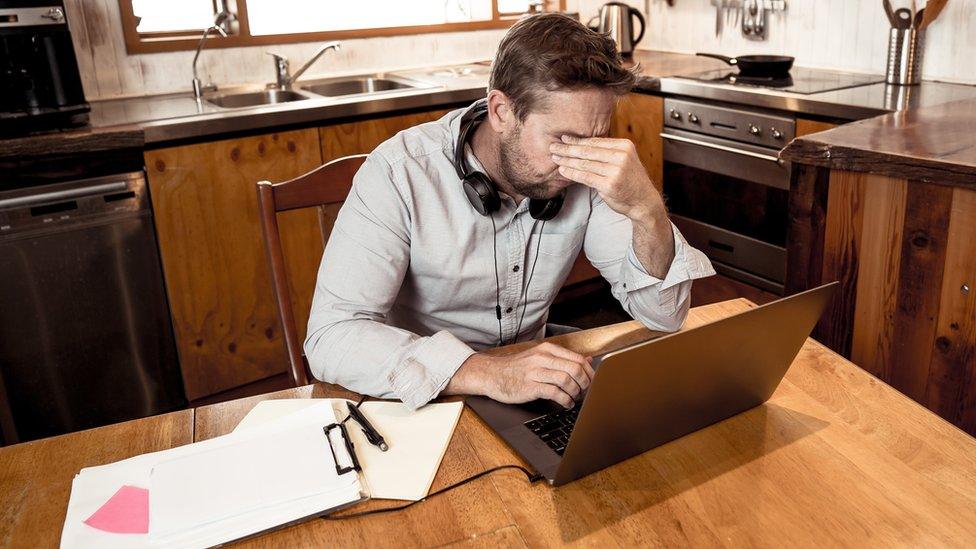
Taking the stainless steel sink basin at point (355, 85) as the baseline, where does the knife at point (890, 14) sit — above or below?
above

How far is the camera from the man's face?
1.29 meters

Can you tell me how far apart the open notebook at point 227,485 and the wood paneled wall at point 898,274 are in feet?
4.25

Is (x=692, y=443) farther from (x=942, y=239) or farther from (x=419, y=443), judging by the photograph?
(x=942, y=239)

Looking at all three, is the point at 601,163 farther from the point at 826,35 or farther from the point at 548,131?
the point at 826,35

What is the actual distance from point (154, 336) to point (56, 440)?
4.92ft

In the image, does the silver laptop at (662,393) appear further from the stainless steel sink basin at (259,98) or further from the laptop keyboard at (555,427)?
the stainless steel sink basin at (259,98)

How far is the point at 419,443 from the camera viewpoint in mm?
1010

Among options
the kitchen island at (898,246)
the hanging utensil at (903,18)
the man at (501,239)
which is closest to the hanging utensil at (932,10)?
the hanging utensil at (903,18)

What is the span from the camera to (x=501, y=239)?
148 cm

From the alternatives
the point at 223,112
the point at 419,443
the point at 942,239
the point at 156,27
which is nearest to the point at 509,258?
the point at 419,443

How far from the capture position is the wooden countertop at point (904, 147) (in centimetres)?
158

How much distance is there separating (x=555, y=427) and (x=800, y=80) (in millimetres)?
2184

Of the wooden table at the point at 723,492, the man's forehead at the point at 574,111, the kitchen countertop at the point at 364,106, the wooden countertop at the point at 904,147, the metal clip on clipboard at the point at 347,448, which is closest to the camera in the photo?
the wooden table at the point at 723,492

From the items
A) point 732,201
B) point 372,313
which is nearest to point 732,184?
point 732,201
